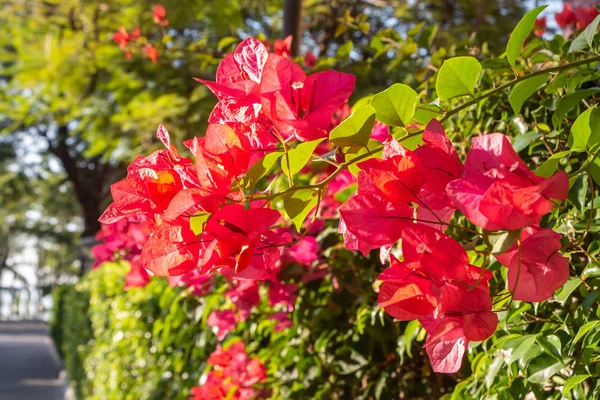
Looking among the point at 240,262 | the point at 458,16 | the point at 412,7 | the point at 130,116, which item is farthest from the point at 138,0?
the point at 458,16

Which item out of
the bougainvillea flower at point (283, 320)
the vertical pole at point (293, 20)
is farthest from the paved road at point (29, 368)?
the bougainvillea flower at point (283, 320)

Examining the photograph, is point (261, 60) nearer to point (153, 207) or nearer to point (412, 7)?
point (153, 207)

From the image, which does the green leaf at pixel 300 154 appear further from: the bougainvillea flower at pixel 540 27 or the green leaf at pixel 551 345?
the bougainvillea flower at pixel 540 27

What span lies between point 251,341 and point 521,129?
56.1 inches

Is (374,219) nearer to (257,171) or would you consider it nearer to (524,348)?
(257,171)

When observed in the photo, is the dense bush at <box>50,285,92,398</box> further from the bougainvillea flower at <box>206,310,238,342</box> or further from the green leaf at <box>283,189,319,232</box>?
the green leaf at <box>283,189,319,232</box>

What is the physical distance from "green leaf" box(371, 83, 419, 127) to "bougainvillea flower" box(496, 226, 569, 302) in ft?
0.77

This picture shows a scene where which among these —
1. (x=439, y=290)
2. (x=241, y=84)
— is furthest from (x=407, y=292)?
(x=241, y=84)

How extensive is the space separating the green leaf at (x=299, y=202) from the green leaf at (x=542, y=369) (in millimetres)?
512

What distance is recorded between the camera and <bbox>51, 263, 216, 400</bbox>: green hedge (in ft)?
9.62

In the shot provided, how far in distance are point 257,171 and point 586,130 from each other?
1.35 ft

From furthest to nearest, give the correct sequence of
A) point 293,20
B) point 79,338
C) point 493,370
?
point 79,338 < point 293,20 < point 493,370

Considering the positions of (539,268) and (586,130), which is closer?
(539,268)

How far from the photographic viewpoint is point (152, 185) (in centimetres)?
81
